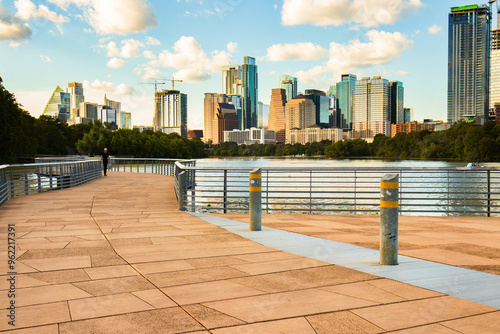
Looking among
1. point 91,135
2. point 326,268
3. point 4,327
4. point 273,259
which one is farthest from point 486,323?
point 91,135

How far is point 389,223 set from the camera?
6238 millimetres

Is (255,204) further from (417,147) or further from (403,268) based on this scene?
(417,147)

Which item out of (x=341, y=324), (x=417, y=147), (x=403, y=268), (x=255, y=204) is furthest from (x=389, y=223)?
(x=417, y=147)

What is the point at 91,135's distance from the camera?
112312 mm

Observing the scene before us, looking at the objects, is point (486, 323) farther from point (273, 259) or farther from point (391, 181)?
point (273, 259)

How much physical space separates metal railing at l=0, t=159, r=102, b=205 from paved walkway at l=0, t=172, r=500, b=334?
382 inches

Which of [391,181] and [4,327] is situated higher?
[391,181]

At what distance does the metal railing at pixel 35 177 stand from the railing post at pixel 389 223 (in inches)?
506

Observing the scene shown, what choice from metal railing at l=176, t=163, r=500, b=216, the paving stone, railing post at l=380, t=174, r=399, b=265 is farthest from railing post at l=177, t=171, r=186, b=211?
the paving stone

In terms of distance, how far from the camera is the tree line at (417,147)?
96.9 m

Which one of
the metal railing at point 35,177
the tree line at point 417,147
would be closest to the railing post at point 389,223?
the metal railing at point 35,177

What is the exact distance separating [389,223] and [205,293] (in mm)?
2648

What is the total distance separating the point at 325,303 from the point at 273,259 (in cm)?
205

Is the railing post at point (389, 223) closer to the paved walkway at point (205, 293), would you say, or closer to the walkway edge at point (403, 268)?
the walkway edge at point (403, 268)
